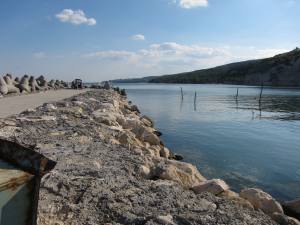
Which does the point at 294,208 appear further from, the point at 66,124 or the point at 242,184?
the point at 66,124

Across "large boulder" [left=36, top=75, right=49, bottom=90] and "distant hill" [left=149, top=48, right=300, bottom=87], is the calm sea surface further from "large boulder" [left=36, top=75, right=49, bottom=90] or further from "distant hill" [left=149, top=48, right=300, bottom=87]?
"distant hill" [left=149, top=48, right=300, bottom=87]

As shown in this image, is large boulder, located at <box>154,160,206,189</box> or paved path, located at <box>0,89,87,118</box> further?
paved path, located at <box>0,89,87,118</box>

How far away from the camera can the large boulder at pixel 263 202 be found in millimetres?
6715

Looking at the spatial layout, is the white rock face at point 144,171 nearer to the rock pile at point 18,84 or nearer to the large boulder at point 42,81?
the rock pile at point 18,84

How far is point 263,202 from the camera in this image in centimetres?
691

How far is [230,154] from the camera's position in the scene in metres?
15.8

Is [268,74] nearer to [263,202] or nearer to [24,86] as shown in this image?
[24,86]

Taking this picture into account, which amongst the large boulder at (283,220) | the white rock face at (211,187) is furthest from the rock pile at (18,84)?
the large boulder at (283,220)

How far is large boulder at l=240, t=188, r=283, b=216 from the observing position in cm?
671

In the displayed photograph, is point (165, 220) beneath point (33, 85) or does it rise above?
beneath

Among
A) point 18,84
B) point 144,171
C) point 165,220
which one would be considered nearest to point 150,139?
point 144,171

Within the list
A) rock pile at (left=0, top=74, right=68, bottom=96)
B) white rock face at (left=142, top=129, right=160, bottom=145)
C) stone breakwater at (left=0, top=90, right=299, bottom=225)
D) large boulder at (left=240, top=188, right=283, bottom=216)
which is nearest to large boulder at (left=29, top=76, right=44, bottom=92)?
rock pile at (left=0, top=74, right=68, bottom=96)

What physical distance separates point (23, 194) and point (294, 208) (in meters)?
7.07

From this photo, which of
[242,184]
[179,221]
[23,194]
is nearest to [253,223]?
[179,221]
